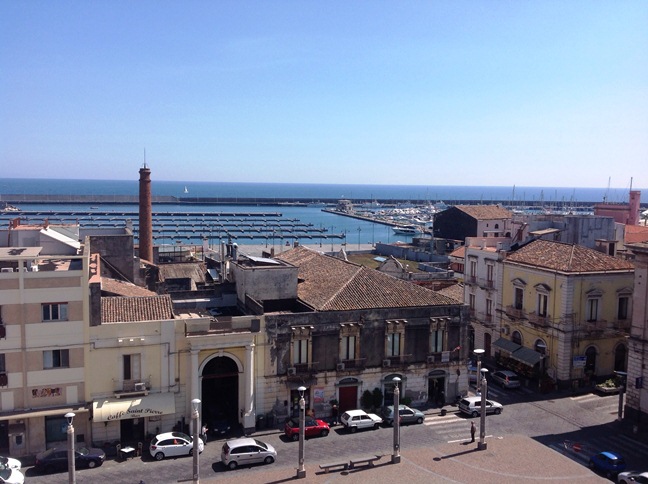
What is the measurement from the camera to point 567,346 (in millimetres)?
41969

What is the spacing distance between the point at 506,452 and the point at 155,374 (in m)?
18.5

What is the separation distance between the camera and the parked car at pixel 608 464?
1135 inches

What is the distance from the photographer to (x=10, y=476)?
85.5ft

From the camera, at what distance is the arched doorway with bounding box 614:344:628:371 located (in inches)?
1724

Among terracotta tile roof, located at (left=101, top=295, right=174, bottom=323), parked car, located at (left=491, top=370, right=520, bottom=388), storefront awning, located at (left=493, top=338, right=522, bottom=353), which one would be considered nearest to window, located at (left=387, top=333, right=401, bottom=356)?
parked car, located at (left=491, top=370, right=520, bottom=388)

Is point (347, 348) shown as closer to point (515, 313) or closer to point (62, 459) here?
point (62, 459)

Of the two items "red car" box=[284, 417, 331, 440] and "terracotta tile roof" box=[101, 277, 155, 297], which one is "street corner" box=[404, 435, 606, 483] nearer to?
"red car" box=[284, 417, 331, 440]

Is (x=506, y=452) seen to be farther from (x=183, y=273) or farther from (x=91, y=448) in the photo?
(x=183, y=273)

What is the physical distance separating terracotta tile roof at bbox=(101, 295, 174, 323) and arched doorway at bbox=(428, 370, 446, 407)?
54.1 ft

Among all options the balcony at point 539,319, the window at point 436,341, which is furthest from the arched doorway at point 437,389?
the balcony at point 539,319

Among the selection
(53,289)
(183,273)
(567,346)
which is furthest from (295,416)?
(183,273)

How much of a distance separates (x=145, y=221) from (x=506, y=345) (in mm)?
40519

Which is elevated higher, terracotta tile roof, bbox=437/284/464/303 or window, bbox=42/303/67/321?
window, bbox=42/303/67/321

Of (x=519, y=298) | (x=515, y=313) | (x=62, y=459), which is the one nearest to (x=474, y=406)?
(x=515, y=313)
